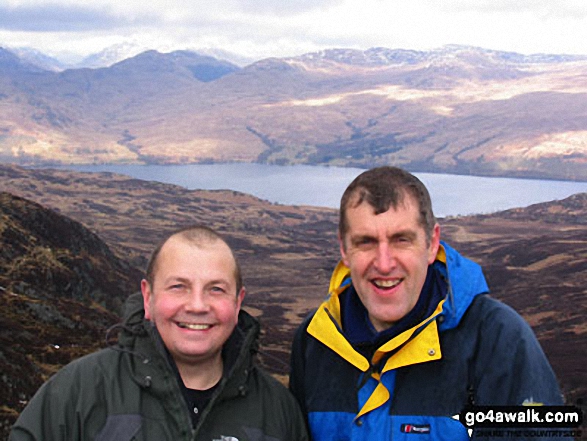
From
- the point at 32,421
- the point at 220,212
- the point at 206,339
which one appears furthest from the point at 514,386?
the point at 220,212

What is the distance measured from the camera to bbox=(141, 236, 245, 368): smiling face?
17.4 ft

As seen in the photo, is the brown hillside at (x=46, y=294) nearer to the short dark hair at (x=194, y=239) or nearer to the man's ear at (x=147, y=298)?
the man's ear at (x=147, y=298)

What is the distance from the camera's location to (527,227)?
414ft

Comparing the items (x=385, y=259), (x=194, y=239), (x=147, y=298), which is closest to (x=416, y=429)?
(x=385, y=259)

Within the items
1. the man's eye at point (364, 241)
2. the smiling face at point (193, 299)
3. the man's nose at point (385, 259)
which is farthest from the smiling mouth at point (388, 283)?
the smiling face at point (193, 299)

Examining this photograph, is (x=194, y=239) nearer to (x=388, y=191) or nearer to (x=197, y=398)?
(x=197, y=398)

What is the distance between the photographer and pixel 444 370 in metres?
5.27

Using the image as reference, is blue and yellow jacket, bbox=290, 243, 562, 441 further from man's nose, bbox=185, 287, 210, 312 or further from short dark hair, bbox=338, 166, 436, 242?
man's nose, bbox=185, 287, 210, 312

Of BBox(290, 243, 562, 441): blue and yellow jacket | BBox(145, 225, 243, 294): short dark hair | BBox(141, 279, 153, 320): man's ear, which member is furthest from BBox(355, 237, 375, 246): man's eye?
BBox(141, 279, 153, 320): man's ear

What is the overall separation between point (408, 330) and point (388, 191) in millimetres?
1126

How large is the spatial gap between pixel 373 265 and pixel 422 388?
3.51ft

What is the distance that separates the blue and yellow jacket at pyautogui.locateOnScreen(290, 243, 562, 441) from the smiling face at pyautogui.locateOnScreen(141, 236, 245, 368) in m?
0.94

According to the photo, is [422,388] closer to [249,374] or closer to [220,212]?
[249,374]

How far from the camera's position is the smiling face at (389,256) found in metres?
5.29
